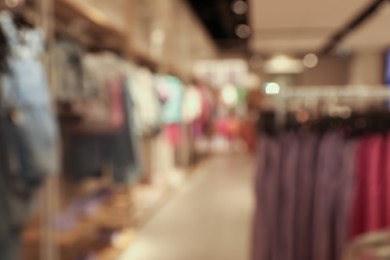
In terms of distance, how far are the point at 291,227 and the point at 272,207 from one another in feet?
0.34

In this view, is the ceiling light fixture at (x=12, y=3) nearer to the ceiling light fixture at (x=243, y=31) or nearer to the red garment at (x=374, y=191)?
the red garment at (x=374, y=191)

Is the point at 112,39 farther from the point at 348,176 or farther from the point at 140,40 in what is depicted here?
the point at 348,176

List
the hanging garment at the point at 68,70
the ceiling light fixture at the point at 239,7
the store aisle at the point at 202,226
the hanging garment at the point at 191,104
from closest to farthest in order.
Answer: the hanging garment at the point at 68,70 < the store aisle at the point at 202,226 < the hanging garment at the point at 191,104 < the ceiling light fixture at the point at 239,7

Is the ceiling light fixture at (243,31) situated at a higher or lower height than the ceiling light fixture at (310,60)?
higher

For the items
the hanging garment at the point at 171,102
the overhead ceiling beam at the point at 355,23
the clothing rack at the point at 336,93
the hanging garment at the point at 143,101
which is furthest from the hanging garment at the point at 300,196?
the overhead ceiling beam at the point at 355,23

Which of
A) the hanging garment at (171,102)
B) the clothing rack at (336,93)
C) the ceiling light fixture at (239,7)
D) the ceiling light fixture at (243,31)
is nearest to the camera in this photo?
the clothing rack at (336,93)

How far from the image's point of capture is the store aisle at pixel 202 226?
3422 mm

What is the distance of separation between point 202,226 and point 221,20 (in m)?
6.19

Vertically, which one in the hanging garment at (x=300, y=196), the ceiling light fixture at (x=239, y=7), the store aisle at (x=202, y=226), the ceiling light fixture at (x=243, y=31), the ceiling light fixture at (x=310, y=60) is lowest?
the store aisle at (x=202, y=226)

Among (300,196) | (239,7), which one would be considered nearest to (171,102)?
(300,196)

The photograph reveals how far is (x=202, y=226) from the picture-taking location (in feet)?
13.6

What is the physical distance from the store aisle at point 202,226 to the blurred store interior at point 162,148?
0.02 metres

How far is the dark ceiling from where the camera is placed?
8.24 m

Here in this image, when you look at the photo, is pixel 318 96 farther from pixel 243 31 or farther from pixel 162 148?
pixel 243 31
